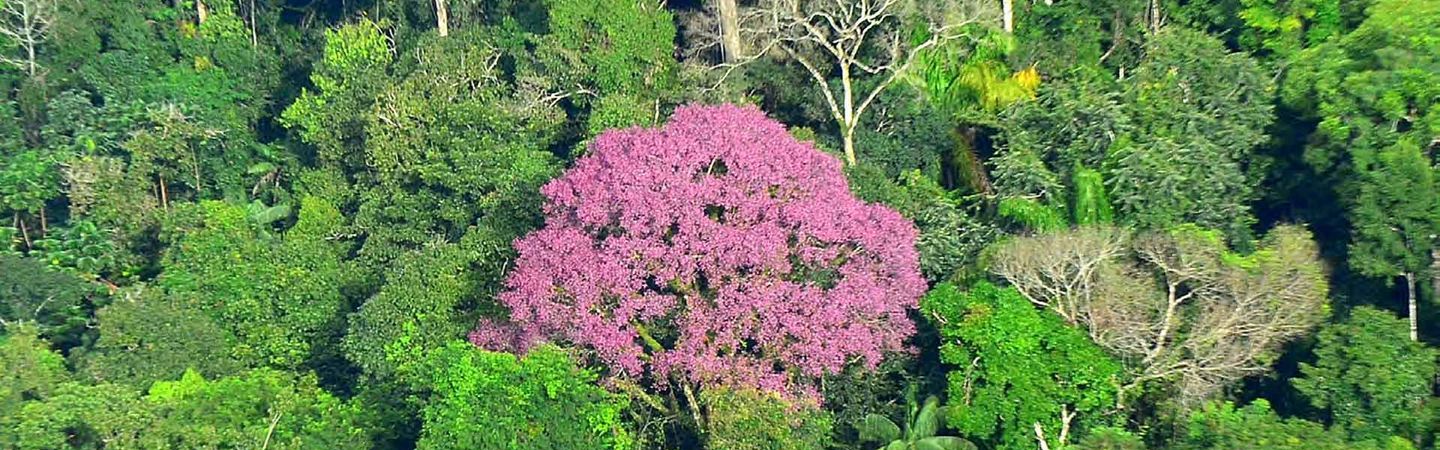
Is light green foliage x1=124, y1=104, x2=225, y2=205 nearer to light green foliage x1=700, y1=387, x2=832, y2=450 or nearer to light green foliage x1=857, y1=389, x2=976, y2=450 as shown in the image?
light green foliage x1=700, y1=387, x2=832, y2=450

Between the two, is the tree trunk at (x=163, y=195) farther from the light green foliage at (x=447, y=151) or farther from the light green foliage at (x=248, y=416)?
the light green foliage at (x=248, y=416)

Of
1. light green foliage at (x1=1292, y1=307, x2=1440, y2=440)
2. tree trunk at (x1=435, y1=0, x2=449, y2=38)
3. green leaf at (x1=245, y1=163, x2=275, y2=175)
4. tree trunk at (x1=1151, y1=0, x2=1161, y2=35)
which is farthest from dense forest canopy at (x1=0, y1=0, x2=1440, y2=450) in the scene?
green leaf at (x1=245, y1=163, x2=275, y2=175)

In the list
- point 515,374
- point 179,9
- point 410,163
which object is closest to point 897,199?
point 515,374

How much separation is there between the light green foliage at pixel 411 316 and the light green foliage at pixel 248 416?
79 cm

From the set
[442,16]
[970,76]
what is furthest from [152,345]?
[970,76]

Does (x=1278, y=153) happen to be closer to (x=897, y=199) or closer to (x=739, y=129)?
(x=897, y=199)

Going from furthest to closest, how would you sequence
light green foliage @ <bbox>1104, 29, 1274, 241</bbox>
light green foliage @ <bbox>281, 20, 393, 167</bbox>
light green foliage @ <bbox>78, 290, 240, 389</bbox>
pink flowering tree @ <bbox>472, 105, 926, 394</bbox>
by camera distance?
light green foliage @ <bbox>281, 20, 393, 167</bbox> < light green foliage @ <bbox>78, 290, 240, 389</bbox> < light green foliage @ <bbox>1104, 29, 1274, 241</bbox> < pink flowering tree @ <bbox>472, 105, 926, 394</bbox>

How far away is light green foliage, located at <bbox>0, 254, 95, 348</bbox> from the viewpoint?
20859 mm

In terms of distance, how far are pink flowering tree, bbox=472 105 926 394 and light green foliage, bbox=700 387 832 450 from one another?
0.97ft

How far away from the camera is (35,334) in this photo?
1886 centimetres

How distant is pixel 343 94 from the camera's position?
23750mm

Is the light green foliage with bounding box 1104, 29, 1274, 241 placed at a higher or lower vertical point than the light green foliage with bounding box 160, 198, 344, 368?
higher

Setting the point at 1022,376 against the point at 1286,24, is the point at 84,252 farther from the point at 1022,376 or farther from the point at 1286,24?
the point at 1286,24

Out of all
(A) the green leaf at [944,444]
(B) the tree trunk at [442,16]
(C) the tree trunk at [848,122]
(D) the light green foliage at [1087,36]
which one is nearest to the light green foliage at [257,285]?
(B) the tree trunk at [442,16]
